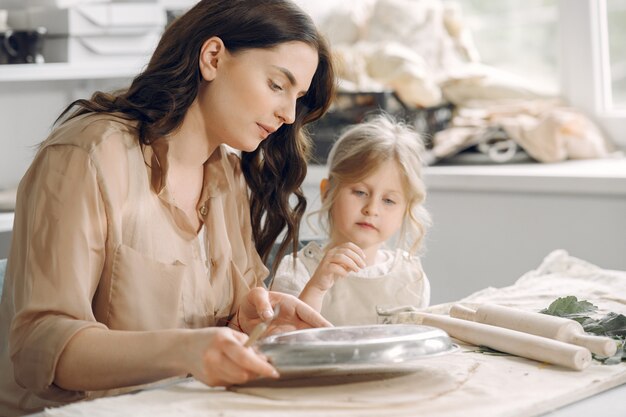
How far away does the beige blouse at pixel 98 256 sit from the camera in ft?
4.77

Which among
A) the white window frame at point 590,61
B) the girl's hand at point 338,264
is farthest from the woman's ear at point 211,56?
the white window frame at point 590,61

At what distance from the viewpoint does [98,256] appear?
1.56 meters

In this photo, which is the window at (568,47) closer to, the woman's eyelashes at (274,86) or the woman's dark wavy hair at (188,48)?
the woman's dark wavy hair at (188,48)

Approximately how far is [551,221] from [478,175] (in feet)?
0.82

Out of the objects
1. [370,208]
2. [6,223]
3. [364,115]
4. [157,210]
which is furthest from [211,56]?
[364,115]

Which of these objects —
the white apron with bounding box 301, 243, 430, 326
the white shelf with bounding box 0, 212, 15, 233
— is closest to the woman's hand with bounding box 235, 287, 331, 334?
the white apron with bounding box 301, 243, 430, 326

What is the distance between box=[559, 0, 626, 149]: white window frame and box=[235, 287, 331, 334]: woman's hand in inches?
71.3

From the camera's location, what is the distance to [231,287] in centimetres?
187

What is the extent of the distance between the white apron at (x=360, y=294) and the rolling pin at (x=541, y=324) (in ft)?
1.87

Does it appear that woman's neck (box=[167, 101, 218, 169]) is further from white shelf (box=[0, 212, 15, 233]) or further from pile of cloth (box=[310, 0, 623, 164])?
pile of cloth (box=[310, 0, 623, 164])

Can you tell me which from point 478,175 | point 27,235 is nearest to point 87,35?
point 478,175

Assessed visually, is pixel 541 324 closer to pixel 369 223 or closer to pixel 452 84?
pixel 369 223

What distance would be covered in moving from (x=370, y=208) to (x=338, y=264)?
1.17ft

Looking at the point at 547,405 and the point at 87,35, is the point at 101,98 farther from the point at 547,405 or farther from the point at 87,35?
the point at 87,35
